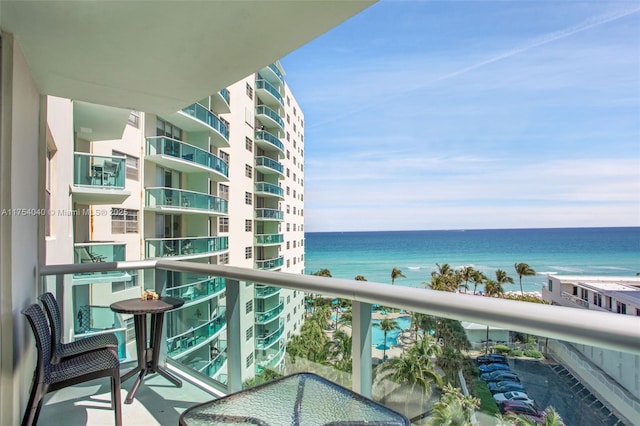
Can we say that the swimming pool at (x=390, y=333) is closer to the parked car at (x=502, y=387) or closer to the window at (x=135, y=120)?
the parked car at (x=502, y=387)

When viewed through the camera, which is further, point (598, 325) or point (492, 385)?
point (492, 385)

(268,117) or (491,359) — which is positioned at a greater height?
(268,117)

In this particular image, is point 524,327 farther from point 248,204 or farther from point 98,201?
point 248,204

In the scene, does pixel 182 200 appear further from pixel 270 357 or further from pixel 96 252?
pixel 270 357

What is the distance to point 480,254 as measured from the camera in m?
58.2

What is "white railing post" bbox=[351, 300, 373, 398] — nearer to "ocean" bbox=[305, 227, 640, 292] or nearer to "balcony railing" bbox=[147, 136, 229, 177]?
"balcony railing" bbox=[147, 136, 229, 177]

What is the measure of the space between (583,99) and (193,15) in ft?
179

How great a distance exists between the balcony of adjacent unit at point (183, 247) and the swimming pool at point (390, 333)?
1327cm

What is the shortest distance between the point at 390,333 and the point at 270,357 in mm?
1016

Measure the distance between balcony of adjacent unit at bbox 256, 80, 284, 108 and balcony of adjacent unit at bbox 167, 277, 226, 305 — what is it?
76.0 ft

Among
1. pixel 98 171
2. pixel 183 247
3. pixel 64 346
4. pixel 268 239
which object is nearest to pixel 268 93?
pixel 268 239

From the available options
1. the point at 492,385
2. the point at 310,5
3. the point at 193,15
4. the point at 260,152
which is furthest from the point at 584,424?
the point at 260,152

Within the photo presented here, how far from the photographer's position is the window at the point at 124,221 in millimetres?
12648

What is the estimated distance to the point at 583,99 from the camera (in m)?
44.6
